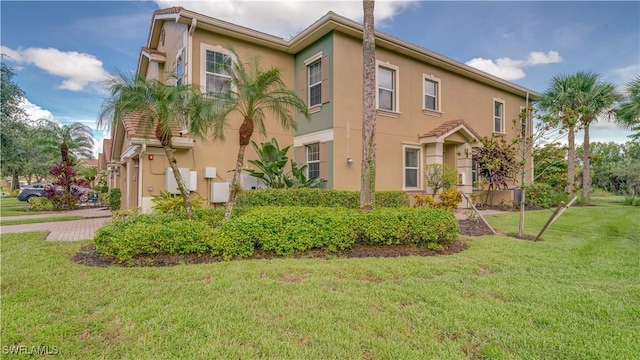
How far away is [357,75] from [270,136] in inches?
155

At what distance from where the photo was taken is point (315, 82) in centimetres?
1128

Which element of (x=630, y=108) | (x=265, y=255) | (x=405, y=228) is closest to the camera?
(x=265, y=255)

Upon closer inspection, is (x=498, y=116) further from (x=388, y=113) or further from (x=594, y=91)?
(x=388, y=113)

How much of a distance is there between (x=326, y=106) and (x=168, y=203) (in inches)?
234

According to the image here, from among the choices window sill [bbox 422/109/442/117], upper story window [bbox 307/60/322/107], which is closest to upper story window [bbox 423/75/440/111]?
window sill [bbox 422/109/442/117]

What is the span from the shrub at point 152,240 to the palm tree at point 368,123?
3373mm

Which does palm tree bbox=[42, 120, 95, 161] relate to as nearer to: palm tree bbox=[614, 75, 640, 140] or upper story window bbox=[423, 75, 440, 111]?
upper story window bbox=[423, 75, 440, 111]

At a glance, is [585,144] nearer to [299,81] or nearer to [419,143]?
[419,143]

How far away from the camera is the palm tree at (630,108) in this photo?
48.2 ft

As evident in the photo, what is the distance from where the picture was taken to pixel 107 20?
1087cm

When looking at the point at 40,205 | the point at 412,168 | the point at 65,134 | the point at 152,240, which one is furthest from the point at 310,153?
the point at 40,205

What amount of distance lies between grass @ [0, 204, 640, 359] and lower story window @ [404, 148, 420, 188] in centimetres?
704

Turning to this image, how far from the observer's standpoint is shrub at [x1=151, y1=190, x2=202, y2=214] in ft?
28.1

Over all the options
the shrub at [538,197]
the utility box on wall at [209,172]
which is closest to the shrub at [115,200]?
the utility box on wall at [209,172]
